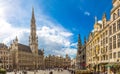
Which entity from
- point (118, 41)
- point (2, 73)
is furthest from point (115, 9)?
point (2, 73)

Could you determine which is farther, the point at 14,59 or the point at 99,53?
the point at 14,59

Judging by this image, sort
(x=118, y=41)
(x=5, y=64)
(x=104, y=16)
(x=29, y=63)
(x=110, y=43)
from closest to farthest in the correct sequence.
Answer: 1. (x=118, y=41)
2. (x=110, y=43)
3. (x=104, y=16)
4. (x=5, y=64)
5. (x=29, y=63)

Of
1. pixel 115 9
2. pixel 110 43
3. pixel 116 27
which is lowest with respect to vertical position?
pixel 110 43

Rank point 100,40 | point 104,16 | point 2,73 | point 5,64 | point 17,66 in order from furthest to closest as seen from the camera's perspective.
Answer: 1. point 17,66
2. point 5,64
3. point 100,40
4. point 104,16
5. point 2,73

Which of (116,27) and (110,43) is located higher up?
(116,27)

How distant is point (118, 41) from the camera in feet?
150

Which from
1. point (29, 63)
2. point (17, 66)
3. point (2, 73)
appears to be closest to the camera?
point (2, 73)

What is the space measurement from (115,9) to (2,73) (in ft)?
87.3

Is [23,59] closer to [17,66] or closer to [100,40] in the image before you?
[17,66]

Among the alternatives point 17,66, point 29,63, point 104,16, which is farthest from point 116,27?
point 29,63

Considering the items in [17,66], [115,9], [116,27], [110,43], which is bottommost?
[17,66]

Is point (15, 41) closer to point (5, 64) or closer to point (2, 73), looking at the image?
point (5, 64)

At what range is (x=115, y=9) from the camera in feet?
156

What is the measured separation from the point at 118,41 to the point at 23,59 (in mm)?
141046
